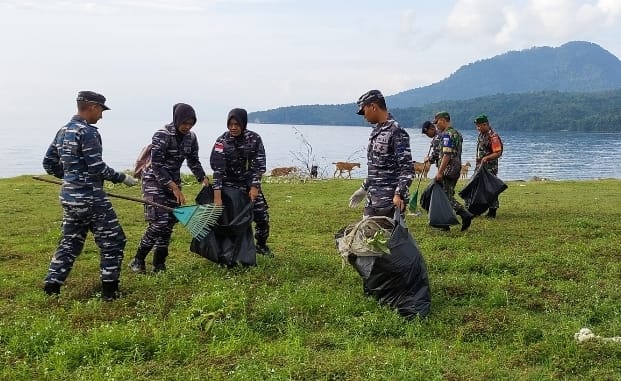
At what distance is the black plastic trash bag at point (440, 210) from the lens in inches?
379

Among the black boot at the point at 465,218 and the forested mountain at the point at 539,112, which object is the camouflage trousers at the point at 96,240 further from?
the forested mountain at the point at 539,112

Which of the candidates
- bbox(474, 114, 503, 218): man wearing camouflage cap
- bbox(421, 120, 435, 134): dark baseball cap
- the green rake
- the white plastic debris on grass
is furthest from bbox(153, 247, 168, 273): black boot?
bbox(474, 114, 503, 218): man wearing camouflage cap

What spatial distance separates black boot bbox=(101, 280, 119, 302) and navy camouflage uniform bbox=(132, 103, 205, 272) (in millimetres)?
1084

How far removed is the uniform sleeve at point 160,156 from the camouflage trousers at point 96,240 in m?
0.96

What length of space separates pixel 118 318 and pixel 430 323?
2.99 metres

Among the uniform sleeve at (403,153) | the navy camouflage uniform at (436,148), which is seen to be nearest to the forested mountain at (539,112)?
the navy camouflage uniform at (436,148)

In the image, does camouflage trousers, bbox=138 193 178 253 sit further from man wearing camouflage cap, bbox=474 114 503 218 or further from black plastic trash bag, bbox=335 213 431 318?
man wearing camouflage cap, bbox=474 114 503 218

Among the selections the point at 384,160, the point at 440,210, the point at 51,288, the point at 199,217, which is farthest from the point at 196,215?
the point at 440,210

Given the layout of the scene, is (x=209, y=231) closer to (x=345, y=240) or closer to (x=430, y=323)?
(x=345, y=240)

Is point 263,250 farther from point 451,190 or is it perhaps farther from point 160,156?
point 451,190

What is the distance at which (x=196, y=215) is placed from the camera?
6.77 metres

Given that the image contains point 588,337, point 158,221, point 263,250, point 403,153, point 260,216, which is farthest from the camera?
point 263,250

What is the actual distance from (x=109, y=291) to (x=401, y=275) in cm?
309

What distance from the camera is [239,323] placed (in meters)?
5.21
